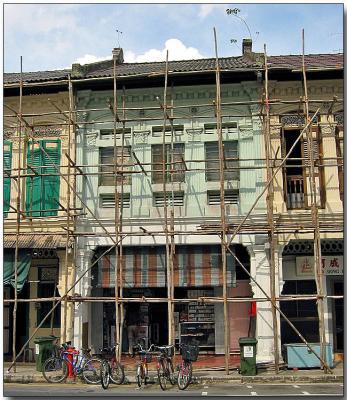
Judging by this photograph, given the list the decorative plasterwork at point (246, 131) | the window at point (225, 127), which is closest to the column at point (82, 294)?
the window at point (225, 127)

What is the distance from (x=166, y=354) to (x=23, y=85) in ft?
30.9

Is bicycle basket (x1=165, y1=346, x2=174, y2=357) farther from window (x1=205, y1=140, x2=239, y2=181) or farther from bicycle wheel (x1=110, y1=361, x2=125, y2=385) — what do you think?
window (x1=205, y1=140, x2=239, y2=181)

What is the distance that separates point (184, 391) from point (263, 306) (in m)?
4.49

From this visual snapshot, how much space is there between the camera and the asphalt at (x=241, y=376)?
14.2m

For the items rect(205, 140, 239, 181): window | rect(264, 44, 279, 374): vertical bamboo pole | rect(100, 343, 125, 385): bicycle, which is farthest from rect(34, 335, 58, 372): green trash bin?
rect(205, 140, 239, 181): window

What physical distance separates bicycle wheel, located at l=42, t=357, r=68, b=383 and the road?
39cm

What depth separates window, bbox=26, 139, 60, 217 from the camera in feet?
59.0

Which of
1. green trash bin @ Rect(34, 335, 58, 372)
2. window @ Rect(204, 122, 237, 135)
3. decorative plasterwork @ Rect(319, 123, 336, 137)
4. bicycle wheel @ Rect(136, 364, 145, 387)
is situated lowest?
bicycle wheel @ Rect(136, 364, 145, 387)

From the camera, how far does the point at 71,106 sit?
1714cm

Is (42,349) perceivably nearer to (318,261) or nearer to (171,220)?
(171,220)

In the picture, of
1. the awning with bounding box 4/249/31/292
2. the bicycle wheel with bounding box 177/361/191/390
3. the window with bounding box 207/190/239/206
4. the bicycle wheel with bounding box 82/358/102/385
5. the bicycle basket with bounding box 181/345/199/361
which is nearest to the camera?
the bicycle wheel with bounding box 177/361/191/390

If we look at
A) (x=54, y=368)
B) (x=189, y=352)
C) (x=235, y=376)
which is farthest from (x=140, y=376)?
(x=235, y=376)

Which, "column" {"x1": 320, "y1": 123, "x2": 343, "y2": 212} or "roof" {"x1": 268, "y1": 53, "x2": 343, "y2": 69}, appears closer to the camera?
"column" {"x1": 320, "y1": 123, "x2": 343, "y2": 212}

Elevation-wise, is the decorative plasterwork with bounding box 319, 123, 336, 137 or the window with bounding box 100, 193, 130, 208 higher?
the decorative plasterwork with bounding box 319, 123, 336, 137
